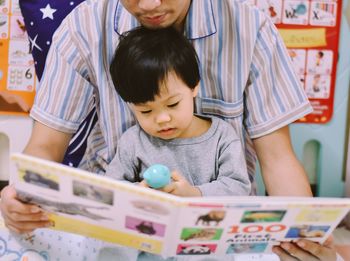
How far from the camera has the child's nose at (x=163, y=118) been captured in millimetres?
917

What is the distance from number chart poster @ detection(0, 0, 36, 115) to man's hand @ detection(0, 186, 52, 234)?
583 mm

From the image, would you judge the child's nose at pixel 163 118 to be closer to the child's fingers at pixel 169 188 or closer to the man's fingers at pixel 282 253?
the child's fingers at pixel 169 188

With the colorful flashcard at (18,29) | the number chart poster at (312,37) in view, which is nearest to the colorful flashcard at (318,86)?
the number chart poster at (312,37)

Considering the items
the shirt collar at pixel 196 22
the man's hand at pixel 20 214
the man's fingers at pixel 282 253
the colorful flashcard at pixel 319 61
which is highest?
the shirt collar at pixel 196 22

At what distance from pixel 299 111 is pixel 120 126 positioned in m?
0.38

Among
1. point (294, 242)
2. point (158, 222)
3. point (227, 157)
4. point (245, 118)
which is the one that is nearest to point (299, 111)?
point (245, 118)

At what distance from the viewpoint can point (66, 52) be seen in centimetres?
112

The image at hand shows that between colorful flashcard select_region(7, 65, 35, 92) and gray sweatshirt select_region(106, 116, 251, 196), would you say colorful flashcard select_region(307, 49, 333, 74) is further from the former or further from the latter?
colorful flashcard select_region(7, 65, 35, 92)

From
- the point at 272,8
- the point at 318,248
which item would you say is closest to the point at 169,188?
the point at 318,248

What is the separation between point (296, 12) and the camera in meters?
1.41

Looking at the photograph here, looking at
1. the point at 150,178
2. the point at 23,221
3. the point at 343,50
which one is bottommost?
the point at 23,221

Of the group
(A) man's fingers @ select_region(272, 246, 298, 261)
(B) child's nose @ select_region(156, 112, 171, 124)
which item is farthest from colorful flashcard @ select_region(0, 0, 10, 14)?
(A) man's fingers @ select_region(272, 246, 298, 261)

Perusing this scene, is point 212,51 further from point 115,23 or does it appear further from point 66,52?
point 66,52

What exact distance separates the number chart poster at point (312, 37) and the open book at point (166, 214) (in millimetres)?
726
